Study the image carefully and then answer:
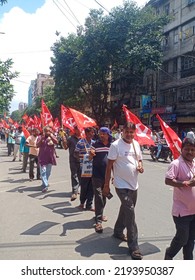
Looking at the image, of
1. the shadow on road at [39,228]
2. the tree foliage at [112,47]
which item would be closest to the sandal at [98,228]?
the shadow on road at [39,228]

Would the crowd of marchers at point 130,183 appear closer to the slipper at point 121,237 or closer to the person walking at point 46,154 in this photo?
the slipper at point 121,237

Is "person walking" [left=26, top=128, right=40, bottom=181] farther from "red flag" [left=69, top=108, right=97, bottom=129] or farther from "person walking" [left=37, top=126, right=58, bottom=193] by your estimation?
"red flag" [left=69, top=108, right=97, bottom=129]

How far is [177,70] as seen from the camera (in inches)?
1264

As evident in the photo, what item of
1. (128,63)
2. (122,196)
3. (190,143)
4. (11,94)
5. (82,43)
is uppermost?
(82,43)

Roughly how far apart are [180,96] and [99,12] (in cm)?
1142

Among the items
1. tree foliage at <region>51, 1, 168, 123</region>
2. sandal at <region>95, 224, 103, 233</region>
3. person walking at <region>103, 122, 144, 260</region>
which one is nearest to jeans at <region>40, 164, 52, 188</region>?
sandal at <region>95, 224, 103, 233</region>

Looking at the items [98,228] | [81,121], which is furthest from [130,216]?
[81,121]

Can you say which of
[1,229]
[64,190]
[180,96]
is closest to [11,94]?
[64,190]

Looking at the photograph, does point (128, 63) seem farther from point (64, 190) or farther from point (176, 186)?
point (176, 186)

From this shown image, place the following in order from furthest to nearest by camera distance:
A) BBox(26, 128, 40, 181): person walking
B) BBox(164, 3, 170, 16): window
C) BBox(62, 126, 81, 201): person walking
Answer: BBox(164, 3, 170, 16): window
BBox(26, 128, 40, 181): person walking
BBox(62, 126, 81, 201): person walking

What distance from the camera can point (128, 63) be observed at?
1284 inches

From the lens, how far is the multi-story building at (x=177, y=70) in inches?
1174

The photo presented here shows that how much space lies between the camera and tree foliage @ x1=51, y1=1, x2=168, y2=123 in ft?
103

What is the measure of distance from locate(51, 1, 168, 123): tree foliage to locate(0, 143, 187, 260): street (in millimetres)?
24110
